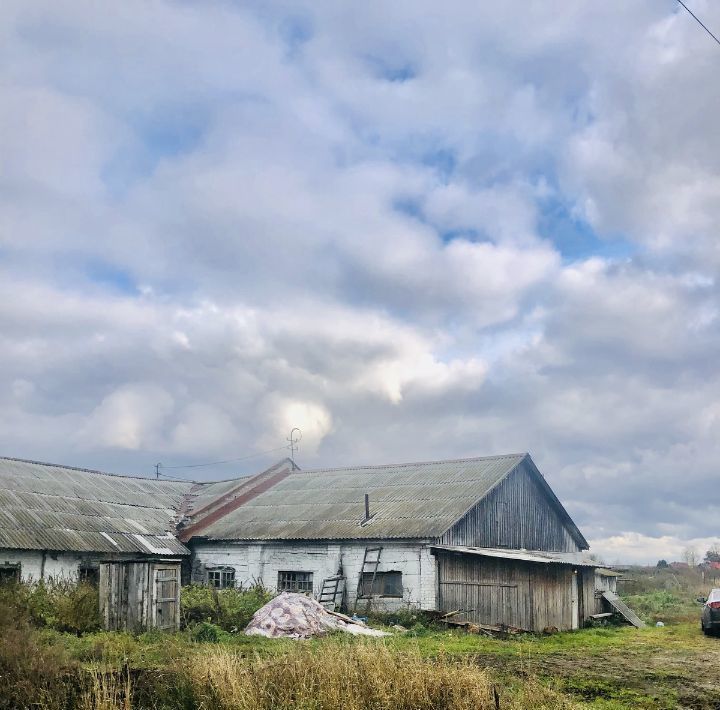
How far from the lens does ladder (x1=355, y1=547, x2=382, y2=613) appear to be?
26.9 metres

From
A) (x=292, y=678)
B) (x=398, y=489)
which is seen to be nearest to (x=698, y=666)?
(x=292, y=678)

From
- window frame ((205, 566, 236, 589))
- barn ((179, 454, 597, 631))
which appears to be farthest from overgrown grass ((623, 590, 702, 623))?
window frame ((205, 566, 236, 589))

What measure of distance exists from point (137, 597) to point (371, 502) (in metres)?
11.7

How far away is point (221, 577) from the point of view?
3091 cm

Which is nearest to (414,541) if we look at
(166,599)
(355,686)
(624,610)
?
(166,599)

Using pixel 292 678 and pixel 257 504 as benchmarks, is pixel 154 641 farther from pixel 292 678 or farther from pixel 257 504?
pixel 257 504

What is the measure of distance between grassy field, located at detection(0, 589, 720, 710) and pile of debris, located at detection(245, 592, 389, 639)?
3.16m

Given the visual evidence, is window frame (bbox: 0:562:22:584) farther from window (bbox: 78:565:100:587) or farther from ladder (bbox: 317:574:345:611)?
ladder (bbox: 317:574:345:611)

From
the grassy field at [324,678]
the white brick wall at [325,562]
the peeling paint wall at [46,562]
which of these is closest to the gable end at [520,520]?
the white brick wall at [325,562]

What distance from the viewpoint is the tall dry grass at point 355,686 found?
10.3 metres

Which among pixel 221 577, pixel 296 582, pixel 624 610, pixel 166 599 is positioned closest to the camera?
pixel 166 599

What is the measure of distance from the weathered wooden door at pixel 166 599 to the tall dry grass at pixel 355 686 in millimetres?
10576

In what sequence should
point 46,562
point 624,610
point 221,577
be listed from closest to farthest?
point 46,562 < point 221,577 < point 624,610

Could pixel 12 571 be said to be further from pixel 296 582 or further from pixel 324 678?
pixel 324 678
